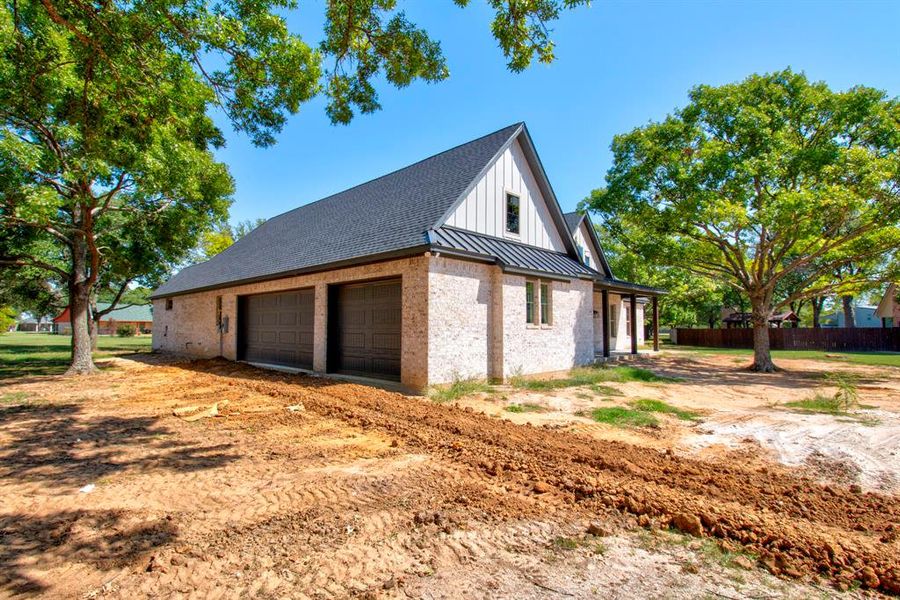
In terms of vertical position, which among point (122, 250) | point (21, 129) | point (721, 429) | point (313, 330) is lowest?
point (721, 429)

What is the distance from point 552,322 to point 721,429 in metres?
6.72

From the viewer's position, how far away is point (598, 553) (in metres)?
3.28

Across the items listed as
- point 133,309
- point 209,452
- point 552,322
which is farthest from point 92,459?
point 133,309

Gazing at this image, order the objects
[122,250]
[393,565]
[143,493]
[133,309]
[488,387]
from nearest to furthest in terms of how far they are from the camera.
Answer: [393,565]
[143,493]
[488,387]
[122,250]
[133,309]

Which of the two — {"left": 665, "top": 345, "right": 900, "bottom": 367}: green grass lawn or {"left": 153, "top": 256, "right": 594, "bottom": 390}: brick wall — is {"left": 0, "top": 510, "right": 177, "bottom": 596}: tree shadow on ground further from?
{"left": 665, "top": 345, "right": 900, "bottom": 367}: green grass lawn

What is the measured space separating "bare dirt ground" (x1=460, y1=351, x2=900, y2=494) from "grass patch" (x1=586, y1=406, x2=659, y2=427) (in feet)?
0.75

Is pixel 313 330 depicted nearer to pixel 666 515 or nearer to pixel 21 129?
pixel 21 129

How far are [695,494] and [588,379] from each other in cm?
845

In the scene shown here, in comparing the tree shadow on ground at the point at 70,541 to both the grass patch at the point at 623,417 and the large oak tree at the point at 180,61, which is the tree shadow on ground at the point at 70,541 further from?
the grass patch at the point at 623,417

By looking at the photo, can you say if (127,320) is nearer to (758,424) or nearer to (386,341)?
(386,341)

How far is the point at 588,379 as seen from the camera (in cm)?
1259

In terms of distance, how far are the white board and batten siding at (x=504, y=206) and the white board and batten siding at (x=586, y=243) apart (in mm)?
7028

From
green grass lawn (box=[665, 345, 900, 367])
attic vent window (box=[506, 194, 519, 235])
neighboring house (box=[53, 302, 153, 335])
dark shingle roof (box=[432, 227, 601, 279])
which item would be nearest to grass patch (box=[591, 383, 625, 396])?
dark shingle roof (box=[432, 227, 601, 279])

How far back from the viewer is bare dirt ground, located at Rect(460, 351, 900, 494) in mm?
5426
